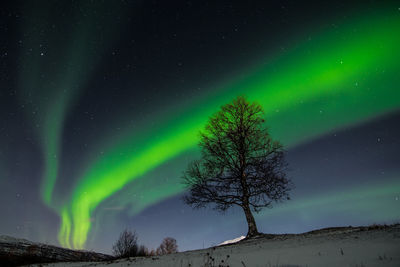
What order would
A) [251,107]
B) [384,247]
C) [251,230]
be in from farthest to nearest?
[251,107]
[251,230]
[384,247]

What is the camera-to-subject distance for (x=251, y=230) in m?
13.4

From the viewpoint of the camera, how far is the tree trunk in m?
13.3

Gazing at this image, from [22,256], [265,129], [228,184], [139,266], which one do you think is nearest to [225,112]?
[265,129]

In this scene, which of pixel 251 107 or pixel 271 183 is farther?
pixel 251 107

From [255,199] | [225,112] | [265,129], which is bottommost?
[255,199]

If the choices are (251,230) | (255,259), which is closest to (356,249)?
(255,259)

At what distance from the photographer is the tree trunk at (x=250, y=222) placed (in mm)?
13328

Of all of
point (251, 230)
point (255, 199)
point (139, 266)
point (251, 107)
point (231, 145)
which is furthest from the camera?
point (251, 107)

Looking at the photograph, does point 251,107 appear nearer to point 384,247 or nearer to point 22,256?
point 384,247

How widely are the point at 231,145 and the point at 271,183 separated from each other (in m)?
3.60

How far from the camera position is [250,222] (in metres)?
13.6

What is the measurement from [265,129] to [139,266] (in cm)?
1199

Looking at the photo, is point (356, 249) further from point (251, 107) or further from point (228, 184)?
point (251, 107)

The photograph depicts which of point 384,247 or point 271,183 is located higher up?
point 271,183
